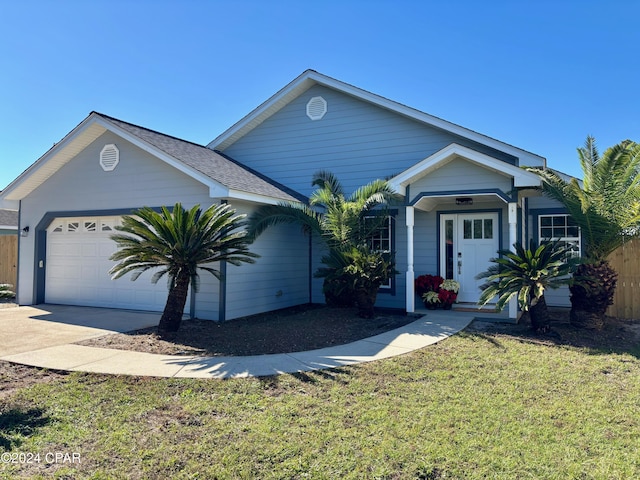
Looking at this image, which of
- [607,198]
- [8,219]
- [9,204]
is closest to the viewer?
[607,198]

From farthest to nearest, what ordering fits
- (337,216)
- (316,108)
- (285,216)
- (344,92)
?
(316,108) → (344,92) → (285,216) → (337,216)

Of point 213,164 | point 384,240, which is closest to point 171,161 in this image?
point 213,164

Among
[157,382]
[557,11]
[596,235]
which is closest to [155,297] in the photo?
[157,382]

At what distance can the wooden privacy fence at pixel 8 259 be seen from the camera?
15742mm

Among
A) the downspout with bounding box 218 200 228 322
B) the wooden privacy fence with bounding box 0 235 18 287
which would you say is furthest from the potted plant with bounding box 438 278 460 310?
the wooden privacy fence with bounding box 0 235 18 287

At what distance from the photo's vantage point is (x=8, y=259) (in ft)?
52.0

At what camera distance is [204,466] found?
3.57 meters

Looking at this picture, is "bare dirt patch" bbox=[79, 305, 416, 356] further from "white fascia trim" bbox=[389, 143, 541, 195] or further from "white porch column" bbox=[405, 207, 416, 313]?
"white fascia trim" bbox=[389, 143, 541, 195]

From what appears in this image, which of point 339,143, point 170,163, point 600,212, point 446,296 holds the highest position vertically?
point 339,143

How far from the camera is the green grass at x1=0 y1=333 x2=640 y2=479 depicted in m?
3.54

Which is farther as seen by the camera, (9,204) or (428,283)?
(9,204)

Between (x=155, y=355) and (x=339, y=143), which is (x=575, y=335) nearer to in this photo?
(x=155, y=355)

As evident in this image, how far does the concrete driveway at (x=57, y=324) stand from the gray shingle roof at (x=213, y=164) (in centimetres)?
368

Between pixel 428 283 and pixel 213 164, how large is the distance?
6568 millimetres
